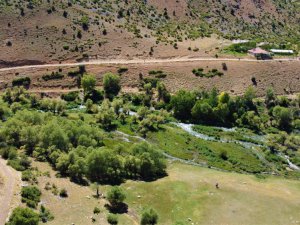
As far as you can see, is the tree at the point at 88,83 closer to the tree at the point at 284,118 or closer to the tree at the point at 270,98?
the tree at the point at 270,98

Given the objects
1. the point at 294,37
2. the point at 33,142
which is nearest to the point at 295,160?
the point at 33,142

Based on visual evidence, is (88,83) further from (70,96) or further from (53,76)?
(53,76)

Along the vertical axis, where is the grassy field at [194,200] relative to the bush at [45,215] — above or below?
below

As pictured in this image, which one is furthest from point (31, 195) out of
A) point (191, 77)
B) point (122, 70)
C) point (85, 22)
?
point (85, 22)

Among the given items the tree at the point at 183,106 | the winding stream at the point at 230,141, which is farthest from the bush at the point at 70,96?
the winding stream at the point at 230,141

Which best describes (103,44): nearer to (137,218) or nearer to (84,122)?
(84,122)
